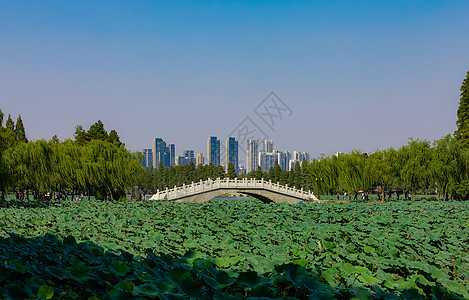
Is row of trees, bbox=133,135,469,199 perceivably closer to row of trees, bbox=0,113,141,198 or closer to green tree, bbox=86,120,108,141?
row of trees, bbox=0,113,141,198

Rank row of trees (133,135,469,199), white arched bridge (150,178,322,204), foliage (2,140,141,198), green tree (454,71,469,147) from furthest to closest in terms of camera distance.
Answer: green tree (454,71,469,147)
white arched bridge (150,178,322,204)
row of trees (133,135,469,199)
foliage (2,140,141,198)

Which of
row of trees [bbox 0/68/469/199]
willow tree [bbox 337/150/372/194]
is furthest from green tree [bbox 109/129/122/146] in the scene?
willow tree [bbox 337/150/372/194]

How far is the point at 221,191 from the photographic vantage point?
3131cm

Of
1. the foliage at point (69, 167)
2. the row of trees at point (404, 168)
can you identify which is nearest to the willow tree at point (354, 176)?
the row of trees at point (404, 168)

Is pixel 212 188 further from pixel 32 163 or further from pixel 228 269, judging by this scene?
pixel 228 269

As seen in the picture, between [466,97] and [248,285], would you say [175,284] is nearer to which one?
[248,285]

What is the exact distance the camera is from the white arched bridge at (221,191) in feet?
97.3

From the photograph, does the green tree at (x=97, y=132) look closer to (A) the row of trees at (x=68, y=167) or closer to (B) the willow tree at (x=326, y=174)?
(A) the row of trees at (x=68, y=167)

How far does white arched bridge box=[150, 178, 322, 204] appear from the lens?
29.6 metres

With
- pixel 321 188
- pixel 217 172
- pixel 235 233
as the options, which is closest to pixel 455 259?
pixel 235 233

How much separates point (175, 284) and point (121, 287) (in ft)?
1.42

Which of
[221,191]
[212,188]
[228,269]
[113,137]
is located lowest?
[221,191]

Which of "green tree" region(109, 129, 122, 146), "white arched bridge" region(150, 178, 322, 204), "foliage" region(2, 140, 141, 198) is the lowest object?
"white arched bridge" region(150, 178, 322, 204)

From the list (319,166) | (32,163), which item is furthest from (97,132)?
(319,166)
